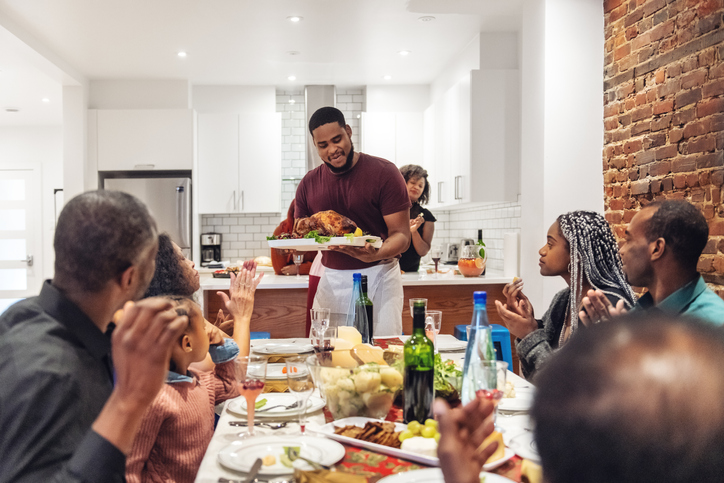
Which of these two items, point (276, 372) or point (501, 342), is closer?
point (276, 372)

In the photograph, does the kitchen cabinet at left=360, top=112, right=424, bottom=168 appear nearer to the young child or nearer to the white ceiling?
the white ceiling

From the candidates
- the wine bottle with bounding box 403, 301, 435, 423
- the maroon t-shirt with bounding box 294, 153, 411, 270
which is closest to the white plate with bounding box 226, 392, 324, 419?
the wine bottle with bounding box 403, 301, 435, 423

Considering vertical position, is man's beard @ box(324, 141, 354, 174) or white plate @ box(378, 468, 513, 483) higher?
man's beard @ box(324, 141, 354, 174)

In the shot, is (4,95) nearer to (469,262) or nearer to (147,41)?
(147,41)

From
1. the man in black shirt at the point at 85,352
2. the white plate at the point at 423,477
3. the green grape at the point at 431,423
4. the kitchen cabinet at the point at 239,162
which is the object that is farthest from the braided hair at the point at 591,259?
the kitchen cabinet at the point at 239,162

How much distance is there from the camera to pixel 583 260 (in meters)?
2.23

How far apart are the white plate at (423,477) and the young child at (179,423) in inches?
23.6

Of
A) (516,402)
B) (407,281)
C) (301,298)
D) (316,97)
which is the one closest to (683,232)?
(516,402)

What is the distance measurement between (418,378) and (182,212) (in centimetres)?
508

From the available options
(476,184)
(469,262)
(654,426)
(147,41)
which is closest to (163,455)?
(654,426)

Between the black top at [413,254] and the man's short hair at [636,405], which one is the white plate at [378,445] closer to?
the man's short hair at [636,405]

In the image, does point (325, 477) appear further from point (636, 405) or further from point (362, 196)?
point (362, 196)

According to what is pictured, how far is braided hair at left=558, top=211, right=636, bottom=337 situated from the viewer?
220 cm

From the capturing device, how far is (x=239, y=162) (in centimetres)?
627
